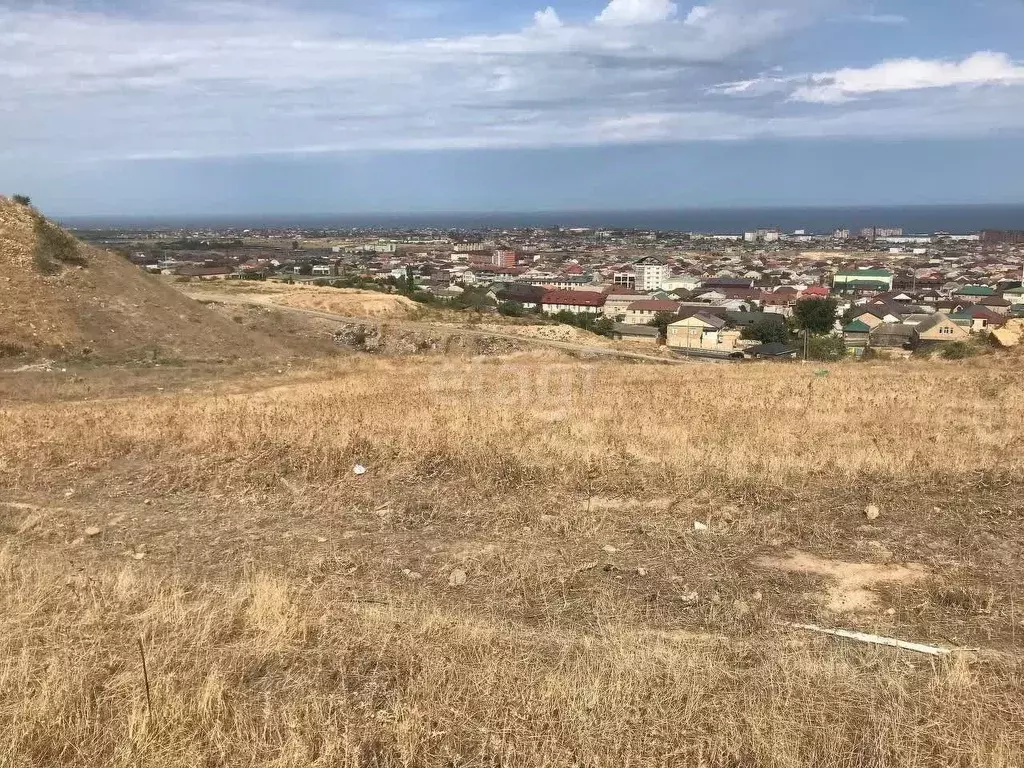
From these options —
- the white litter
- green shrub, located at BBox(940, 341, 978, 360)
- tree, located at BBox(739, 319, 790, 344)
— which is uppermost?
the white litter

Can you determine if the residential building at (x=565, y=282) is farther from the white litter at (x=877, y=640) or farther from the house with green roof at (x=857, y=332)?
the white litter at (x=877, y=640)

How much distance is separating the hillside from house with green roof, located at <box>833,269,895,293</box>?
93273mm

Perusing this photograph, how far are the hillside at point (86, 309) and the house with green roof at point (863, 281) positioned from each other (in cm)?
9327

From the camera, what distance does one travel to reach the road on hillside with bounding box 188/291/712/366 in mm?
25156

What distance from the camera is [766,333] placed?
5112 centimetres

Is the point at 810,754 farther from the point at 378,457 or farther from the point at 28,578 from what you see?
the point at 378,457

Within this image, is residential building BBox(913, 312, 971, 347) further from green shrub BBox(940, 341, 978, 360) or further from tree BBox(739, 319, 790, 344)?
green shrub BBox(940, 341, 978, 360)

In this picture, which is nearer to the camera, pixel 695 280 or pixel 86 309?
pixel 86 309

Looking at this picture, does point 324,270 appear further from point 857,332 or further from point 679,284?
point 679,284

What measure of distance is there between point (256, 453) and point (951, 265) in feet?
491

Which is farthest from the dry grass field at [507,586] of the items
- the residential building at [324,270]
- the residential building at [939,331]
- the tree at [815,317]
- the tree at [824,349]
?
the residential building at [324,270]

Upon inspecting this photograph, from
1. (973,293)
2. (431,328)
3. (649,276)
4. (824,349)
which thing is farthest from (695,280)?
(431,328)

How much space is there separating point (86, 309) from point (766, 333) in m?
41.9

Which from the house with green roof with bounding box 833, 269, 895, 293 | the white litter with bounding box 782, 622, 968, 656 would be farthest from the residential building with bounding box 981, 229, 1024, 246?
the white litter with bounding box 782, 622, 968, 656
